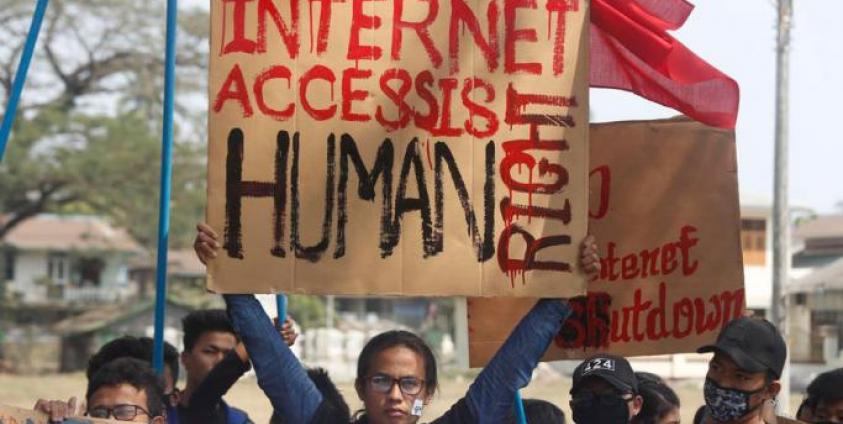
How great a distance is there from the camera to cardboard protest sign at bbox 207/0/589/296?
4.75 meters

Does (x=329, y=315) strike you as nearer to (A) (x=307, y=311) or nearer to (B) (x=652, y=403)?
(A) (x=307, y=311)

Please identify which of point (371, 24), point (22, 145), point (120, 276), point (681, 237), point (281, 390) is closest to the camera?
point (281, 390)

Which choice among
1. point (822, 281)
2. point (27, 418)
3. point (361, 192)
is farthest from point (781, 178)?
point (822, 281)

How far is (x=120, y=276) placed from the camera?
50.1 m

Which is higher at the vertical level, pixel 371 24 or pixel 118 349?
pixel 371 24

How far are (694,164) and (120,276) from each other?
148 ft

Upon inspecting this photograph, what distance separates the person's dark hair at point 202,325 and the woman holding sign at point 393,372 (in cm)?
140

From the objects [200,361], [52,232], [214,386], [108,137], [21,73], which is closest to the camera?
[21,73]

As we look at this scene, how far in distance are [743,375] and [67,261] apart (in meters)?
50.6

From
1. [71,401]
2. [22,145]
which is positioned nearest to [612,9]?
[71,401]

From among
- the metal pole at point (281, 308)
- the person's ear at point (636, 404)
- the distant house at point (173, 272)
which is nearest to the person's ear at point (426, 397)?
the person's ear at point (636, 404)

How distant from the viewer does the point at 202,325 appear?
6.14 m

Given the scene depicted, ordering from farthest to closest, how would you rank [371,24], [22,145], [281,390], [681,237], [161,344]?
[22,145] < [681,237] < [161,344] < [371,24] < [281,390]

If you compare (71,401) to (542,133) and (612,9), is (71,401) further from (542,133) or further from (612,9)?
(612,9)
